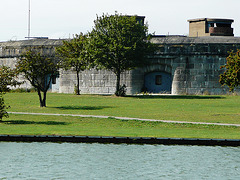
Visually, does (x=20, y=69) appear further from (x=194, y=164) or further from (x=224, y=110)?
(x=194, y=164)

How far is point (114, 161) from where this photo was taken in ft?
57.1

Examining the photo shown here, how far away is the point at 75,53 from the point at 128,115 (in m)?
17.6

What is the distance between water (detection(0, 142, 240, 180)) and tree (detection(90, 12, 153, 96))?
1017 inches

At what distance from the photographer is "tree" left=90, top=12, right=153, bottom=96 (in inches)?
1774

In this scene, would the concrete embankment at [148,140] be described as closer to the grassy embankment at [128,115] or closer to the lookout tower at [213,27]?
the grassy embankment at [128,115]

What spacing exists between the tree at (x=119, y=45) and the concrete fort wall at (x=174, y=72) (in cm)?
320

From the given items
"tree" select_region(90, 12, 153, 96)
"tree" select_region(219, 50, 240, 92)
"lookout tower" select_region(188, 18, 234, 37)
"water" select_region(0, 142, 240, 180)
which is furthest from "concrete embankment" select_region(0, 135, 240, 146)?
"lookout tower" select_region(188, 18, 234, 37)

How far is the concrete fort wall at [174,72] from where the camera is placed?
47781mm

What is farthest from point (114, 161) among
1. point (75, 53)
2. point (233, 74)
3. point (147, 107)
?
point (75, 53)

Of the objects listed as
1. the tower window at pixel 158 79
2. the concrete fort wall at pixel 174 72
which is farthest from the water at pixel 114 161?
the tower window at pixel 158 79

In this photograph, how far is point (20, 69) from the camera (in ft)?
112

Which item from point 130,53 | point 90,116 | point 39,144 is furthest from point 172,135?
point 130,53

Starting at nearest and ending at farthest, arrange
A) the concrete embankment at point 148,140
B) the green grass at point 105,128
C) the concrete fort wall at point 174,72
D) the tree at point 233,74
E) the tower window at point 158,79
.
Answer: the concrete embankment at point 148,140 < the green grass at point 105,128 < the tree at point 233,74 < the concrete fort wall at point 174,72 < the tower window at point 158,79

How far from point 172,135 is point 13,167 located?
7676mm
